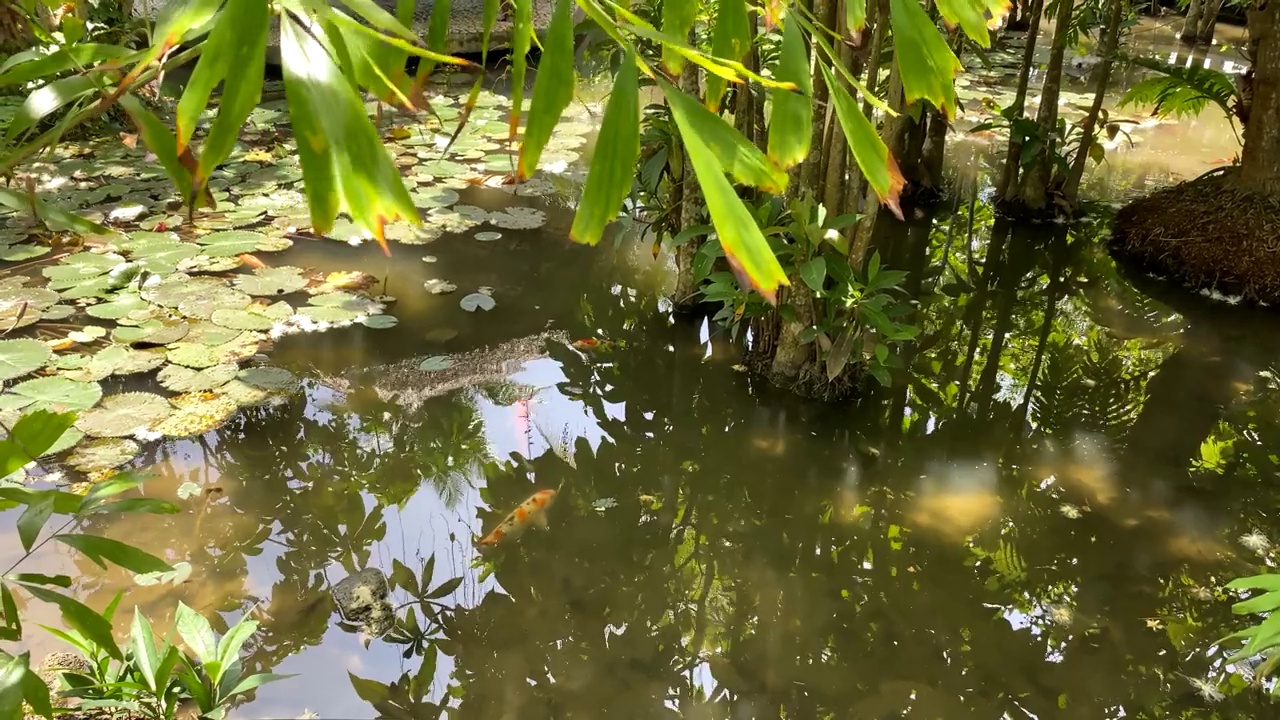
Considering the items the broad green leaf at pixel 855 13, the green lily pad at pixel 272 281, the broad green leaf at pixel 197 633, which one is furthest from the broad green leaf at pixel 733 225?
the green lily pad at pixel 272 281

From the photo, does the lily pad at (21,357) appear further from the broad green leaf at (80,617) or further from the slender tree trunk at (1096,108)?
the slender tree trunk at (1096,108)

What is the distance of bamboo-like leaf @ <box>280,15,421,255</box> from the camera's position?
43 cm

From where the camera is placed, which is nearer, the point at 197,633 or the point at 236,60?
the point at 236,60

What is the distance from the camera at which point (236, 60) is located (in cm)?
44

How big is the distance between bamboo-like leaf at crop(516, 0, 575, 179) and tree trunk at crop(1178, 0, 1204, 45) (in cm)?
903

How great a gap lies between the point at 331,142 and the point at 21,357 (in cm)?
258

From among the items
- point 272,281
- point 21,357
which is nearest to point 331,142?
point 21,357

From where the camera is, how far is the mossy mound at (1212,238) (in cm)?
323

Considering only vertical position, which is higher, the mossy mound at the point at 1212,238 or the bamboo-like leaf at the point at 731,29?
the bamboo-like leaf at the point at 731,29

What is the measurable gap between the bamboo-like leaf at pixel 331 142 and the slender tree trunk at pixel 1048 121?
357cm

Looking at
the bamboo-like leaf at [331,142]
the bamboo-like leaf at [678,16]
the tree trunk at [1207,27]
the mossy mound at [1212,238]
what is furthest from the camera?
the tree trunk at [1207,27]

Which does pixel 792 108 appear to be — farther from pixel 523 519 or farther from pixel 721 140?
pixel 523 519

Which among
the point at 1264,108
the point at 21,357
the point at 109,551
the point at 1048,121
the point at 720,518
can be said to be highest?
the point at 109,551

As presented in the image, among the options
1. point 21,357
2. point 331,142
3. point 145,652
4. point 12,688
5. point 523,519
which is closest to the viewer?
point 331,142
